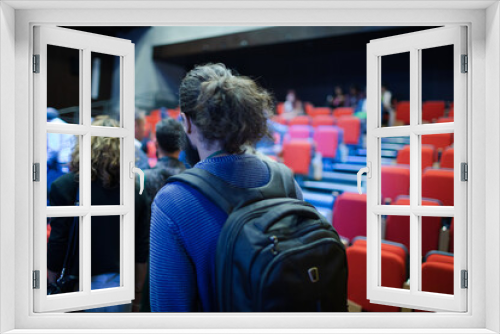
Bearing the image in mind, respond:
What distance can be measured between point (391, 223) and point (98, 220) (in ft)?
5.98

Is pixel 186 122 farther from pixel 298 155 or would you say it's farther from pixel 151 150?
pixel 151 150

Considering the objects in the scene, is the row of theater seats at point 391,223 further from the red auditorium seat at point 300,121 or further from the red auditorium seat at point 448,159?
the red auditorium seat at point 300,121

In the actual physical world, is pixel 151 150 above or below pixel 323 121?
below

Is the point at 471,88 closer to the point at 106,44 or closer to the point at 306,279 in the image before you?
the point at 306,279

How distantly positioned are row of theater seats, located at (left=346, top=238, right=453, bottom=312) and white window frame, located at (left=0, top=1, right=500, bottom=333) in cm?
14

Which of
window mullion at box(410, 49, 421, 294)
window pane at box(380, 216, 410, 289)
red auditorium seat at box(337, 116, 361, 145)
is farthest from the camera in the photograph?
red auditorium seat at box(337, 116, 361, 145)

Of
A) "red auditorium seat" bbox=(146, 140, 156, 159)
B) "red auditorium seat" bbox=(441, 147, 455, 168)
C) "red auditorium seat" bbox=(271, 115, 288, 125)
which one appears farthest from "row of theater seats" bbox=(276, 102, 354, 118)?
"red auditorium seat" bbox=(441, 147, 455, 168)

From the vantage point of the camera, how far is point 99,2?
1636mm

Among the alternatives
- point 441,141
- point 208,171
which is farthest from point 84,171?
point 441,141

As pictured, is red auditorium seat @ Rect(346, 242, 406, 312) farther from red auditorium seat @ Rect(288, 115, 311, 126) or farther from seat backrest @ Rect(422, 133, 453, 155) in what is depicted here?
red auditorium seat @ Rect(288, 115, 311, 126)

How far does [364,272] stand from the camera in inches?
84.7

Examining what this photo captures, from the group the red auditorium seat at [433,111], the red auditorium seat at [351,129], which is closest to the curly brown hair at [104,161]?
the red auditorium seat at [351,129]

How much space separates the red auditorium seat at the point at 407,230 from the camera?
2.42 metres

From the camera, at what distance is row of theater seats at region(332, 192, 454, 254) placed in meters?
2.42
